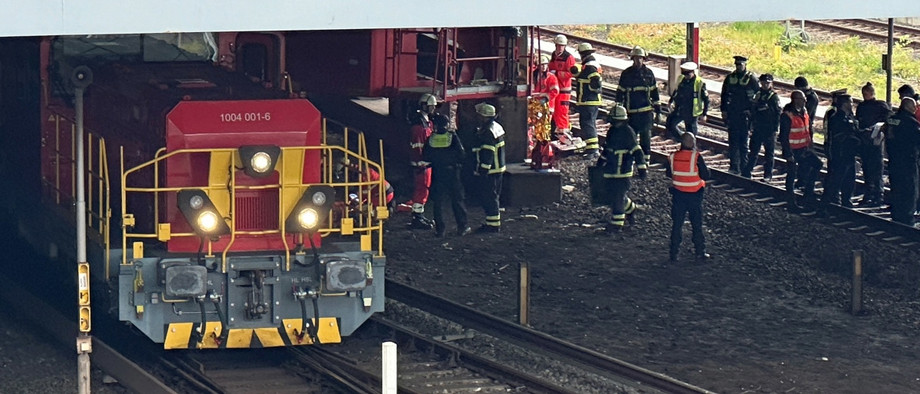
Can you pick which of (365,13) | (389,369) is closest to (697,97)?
(365,13)

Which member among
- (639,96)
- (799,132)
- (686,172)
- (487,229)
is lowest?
(487,229)

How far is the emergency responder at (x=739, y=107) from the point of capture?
2056cm

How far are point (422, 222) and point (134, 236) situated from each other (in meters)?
7.18

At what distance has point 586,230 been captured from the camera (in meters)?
19.4

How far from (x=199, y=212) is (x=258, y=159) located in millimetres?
621

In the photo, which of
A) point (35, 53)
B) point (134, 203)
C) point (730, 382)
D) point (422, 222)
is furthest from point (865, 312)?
point (35, 53)

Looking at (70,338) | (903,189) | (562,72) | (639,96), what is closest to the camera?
(70,338)

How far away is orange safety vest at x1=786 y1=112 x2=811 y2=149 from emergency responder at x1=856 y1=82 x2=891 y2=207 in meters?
0.62

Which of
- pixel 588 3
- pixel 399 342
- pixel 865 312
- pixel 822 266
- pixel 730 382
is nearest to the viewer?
pixel 588 3

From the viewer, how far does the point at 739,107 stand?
20.5m

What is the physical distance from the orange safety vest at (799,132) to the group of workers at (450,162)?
358cm

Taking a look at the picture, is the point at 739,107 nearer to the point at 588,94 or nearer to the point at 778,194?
the point at 778,194

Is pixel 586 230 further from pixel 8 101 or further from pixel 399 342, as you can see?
pixel 8 101

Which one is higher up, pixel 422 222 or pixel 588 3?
pixel 588 3
